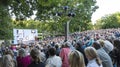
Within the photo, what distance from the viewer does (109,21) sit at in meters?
125

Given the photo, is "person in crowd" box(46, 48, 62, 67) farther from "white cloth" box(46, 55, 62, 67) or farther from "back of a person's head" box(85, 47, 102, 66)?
"back of a person's head" box(85, 47, 102, 66)

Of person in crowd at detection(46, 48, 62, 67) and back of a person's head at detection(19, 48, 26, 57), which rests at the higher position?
back of a person's head at detection(19, 48, 26, 57)

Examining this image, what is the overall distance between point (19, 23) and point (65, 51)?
6.37 m

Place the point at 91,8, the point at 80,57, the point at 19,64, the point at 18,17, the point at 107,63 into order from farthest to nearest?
the point at 91,8 → the point at 18,17 → the point at 19,64 → the point at 107,63 → the point at 80,57

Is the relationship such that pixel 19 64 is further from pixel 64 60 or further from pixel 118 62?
pixel 118 62

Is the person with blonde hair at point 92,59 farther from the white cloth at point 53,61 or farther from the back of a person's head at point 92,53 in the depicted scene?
the white cloth at point 53,61

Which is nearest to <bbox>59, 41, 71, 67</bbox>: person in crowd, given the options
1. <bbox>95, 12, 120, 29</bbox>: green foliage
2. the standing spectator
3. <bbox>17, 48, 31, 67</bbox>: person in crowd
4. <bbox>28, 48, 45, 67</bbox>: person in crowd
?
the standing spectator

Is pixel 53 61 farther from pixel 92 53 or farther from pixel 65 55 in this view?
pixel 92 53

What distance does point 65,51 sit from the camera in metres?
10.7

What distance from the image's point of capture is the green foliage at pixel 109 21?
123375mm

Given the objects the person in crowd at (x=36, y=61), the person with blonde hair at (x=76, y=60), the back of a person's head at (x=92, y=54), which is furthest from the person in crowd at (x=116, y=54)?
the person with blonde hair at (x=76, y=60)

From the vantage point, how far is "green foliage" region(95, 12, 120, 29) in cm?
12338

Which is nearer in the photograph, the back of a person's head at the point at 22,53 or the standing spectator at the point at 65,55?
the back of a person's head at the point at 22,53

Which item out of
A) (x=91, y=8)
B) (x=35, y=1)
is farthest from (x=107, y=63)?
(x=91, y=8)
